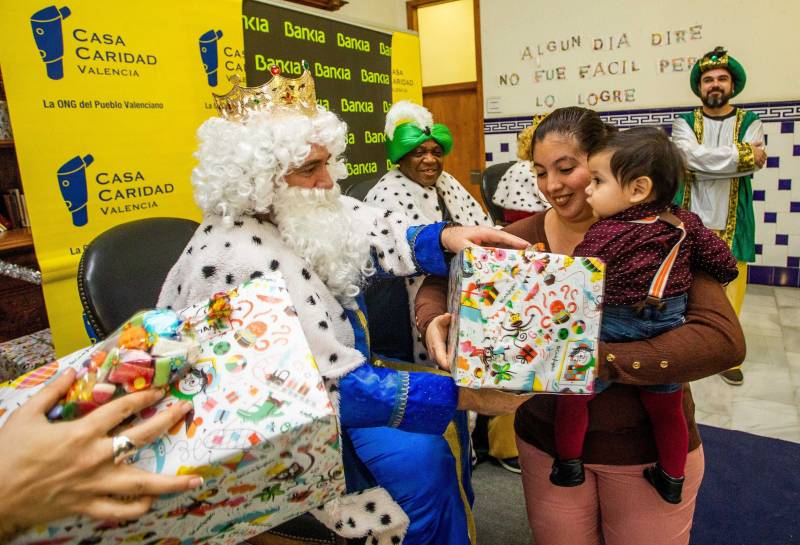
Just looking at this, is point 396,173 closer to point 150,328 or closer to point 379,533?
point 379,533

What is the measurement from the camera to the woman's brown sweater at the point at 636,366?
1127 mm

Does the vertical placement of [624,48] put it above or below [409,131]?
above

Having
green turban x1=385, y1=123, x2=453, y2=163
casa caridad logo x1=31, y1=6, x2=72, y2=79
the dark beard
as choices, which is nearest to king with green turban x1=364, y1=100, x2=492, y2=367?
green turban x1=385, y1=123, x2=453, y2=163

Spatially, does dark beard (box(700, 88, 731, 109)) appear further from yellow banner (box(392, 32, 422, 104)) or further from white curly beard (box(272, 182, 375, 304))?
white curly beard (box(272, 182, 375, 304))

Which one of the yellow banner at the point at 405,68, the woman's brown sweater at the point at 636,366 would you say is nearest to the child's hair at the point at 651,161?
the woman's brown sweater at the point at 636,366

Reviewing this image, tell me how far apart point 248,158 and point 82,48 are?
5.78 ft

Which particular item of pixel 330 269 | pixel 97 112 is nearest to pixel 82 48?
pixel 97 112

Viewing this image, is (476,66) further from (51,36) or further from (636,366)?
(636,366)

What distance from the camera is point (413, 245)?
1644 mm

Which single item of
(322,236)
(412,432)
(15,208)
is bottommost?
(412,432)

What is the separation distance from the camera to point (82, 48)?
8.28 ft

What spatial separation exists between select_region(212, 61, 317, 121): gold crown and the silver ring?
1034 millimetres

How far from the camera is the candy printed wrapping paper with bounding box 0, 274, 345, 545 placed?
0.79m

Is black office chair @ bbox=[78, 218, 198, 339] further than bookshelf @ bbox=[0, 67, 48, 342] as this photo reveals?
No
